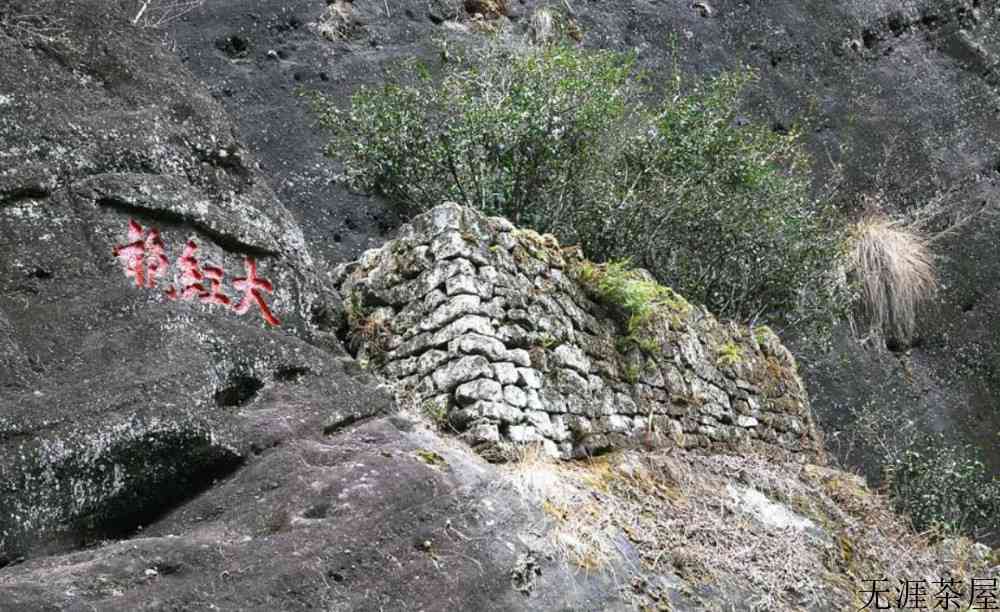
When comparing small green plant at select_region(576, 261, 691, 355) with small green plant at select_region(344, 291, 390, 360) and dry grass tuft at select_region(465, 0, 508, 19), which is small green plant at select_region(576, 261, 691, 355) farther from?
dry grass tuft at select_region(465, 0, 508, 19)

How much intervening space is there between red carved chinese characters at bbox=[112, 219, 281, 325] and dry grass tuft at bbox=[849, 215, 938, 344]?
29.5ft

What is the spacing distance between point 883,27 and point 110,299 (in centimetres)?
1460

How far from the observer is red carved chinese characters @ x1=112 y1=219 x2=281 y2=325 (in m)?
4.39

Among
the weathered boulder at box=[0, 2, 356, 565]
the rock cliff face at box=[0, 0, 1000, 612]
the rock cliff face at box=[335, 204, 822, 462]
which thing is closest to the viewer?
the rock cliff face at box=[0, 0, 1000, 612]

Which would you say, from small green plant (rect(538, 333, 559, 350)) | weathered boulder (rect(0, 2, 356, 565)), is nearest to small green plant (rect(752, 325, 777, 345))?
small green plant (rect(538, 333, 559, 350))

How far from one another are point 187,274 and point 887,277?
10.00 m

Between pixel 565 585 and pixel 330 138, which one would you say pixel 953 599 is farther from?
pixel 330 138

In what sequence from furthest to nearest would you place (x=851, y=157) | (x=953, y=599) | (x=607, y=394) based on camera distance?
(x=851, y=157) < (x=953, y=599) < (x=607, y=394)

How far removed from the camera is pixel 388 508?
152 inches

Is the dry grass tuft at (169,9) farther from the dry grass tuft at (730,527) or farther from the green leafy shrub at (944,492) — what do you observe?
the green leafy shrub at (944,492)

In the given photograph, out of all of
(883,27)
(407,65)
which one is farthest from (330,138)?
(883,27)

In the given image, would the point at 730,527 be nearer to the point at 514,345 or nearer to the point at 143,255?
the point at 514,345

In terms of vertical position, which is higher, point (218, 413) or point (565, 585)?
point (218, 413)

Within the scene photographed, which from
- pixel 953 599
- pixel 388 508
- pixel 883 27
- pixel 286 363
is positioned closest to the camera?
pixel 388 508
